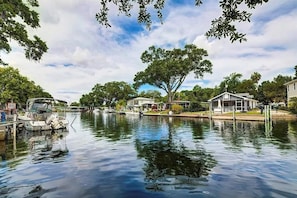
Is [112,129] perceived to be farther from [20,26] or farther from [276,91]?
[276,91]

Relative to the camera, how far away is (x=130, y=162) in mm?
11867

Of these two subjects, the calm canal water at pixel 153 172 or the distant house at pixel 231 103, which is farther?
the distant house at pixel 231 103

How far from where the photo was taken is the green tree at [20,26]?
15.7 meters

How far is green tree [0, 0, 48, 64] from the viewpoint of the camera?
51.4 feet

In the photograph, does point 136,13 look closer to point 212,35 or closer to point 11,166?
point 212,35

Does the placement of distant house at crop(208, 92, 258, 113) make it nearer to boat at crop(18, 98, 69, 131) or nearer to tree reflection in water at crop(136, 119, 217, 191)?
boat at crop(18, 98, 69, 131)

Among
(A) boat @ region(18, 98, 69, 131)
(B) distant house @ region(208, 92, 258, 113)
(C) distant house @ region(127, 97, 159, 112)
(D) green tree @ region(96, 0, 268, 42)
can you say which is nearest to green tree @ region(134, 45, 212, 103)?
(B) distant house @ region(208, 92, 258, 113)

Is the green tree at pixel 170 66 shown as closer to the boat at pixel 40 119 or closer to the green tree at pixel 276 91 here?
the green tree at pixel 276 91

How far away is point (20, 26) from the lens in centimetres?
1702

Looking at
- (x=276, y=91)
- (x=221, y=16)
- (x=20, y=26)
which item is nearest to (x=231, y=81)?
(x=276, y=91)

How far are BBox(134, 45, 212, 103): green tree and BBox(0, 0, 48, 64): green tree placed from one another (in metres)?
42.2

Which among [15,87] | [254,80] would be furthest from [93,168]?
[254,80]

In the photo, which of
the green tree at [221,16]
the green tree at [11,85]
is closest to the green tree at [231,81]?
the green tree at [11,85]

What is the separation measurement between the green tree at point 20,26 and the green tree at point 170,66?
4225 cm
